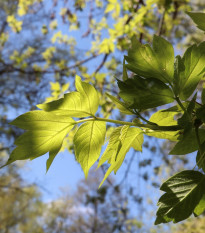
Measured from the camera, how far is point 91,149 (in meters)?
0.25

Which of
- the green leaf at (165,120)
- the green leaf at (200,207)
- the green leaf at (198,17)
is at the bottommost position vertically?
the green leaf at (200,207)

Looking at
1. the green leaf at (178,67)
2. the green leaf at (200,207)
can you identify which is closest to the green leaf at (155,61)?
the green leaf at (178,67)

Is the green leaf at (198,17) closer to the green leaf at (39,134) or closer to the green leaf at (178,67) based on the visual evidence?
the green leaf at (178,67)

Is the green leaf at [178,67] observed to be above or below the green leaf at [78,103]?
above

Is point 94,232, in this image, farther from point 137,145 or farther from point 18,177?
point 137,145

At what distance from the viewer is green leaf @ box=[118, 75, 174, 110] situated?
8.8 inches

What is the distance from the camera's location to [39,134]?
24cm

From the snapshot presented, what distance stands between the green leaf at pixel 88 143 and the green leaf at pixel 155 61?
0.21ft

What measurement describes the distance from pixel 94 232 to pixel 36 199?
2922 mm

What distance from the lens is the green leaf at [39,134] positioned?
0.24 m

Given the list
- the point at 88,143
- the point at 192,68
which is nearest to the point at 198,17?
the point at 192,68

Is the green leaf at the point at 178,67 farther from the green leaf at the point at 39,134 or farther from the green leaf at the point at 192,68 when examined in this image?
the green leaf at the point at 39,134

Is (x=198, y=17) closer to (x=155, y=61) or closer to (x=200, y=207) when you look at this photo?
(x=155, y=61)

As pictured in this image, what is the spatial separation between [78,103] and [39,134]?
1.9 inches
